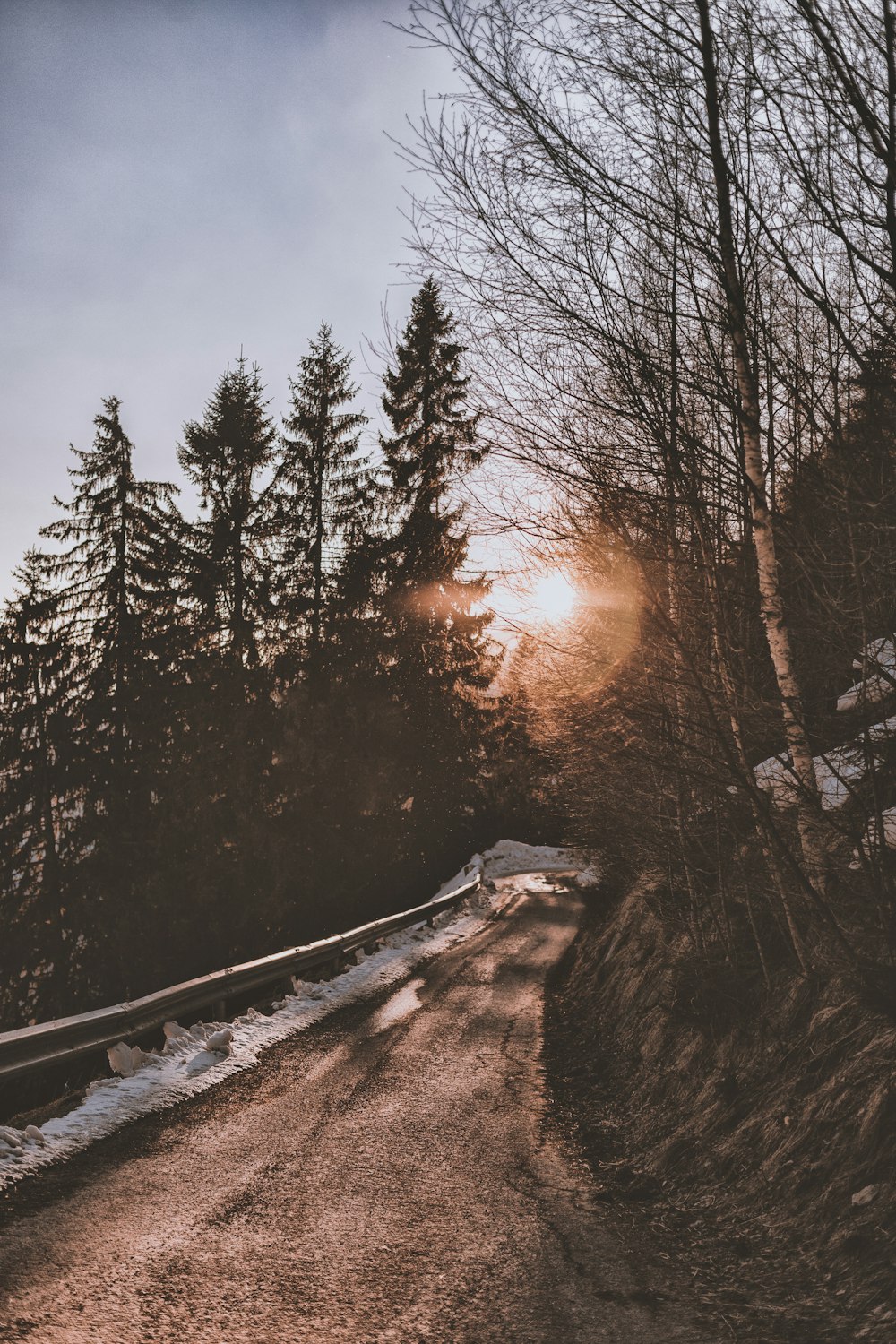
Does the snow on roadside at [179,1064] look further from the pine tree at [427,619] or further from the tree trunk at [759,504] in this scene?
the pine tree at [427,619]

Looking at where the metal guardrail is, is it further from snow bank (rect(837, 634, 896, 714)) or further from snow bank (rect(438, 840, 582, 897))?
snow bank (rect(438, 840, 582, 897))

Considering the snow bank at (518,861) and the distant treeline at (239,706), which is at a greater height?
the distant treeline at (239,706)

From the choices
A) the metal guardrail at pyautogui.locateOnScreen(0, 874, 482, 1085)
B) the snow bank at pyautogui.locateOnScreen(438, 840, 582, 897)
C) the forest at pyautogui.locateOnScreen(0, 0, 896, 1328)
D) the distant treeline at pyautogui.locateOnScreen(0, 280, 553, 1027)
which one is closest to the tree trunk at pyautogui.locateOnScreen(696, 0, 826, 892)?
the forest at pyautogui.locateOnScreen(0, 0, 896, 1328)

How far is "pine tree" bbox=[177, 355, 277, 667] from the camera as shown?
95.7ft

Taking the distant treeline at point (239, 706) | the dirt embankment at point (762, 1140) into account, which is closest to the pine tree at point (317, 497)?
the distant treeline at point (239, 706)

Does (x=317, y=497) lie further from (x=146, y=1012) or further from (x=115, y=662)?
(x=146, y=1012)

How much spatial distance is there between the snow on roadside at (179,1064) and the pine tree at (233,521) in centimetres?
1619

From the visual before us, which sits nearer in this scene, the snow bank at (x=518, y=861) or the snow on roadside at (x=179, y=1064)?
the snow on roadside at (x=179, y=1064)

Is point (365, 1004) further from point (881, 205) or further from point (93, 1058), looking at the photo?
point (881, 205)

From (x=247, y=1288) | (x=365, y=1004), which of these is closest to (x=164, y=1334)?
(x=247, y=1288)

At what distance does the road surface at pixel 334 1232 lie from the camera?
3539 millimetres

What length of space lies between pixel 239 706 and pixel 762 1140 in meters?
23.6

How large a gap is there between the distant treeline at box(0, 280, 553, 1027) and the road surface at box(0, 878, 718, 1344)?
51.0 feet

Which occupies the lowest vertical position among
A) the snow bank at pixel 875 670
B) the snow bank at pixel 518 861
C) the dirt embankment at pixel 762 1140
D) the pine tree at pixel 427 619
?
the snow bank at pixel 518 861
